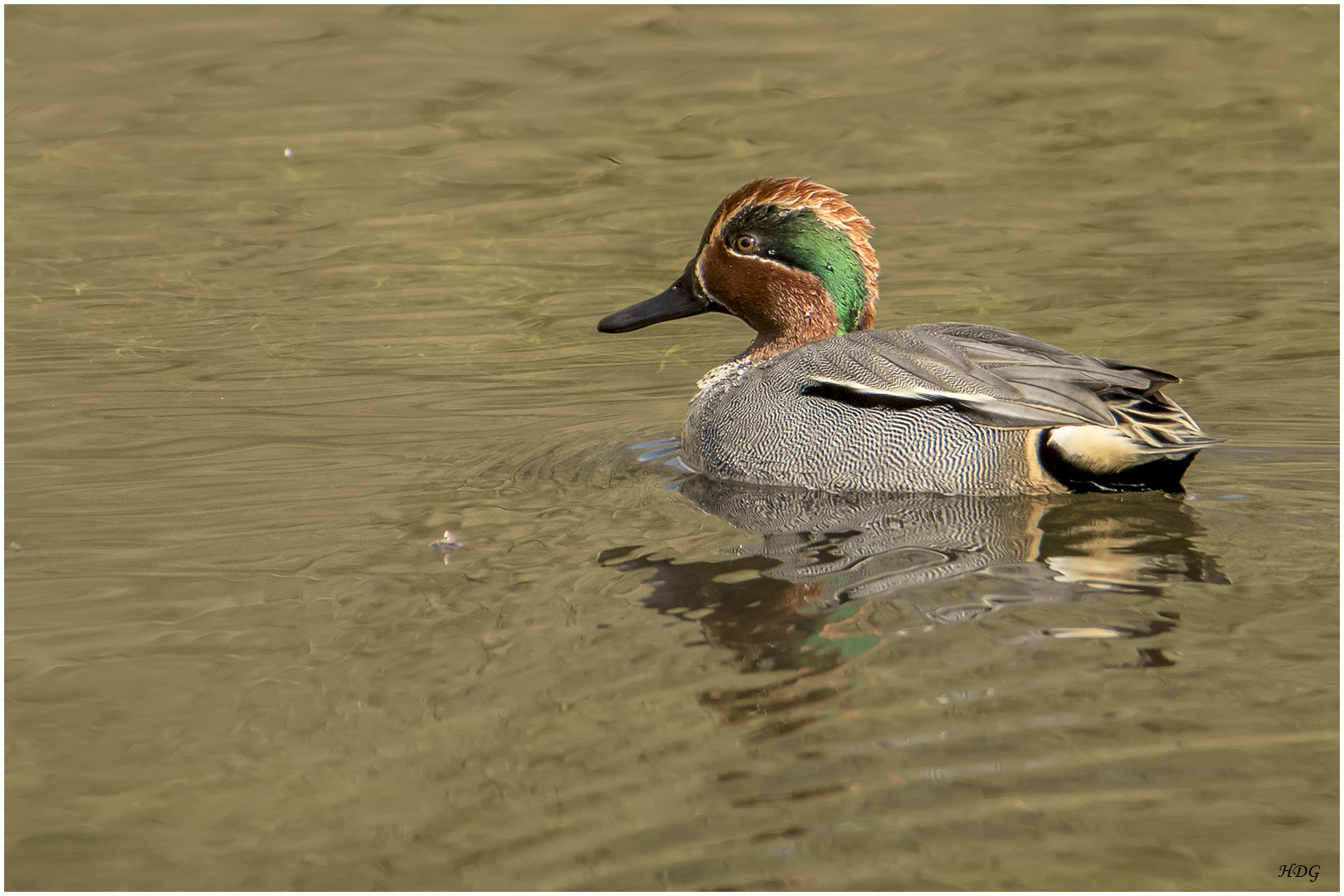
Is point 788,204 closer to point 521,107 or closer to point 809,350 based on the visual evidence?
point 809,350

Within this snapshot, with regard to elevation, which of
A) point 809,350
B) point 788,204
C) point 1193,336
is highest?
point 788,204

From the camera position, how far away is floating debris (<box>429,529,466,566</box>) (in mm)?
5746

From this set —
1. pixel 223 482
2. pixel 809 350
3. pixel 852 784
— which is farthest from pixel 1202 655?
pixel 223 482

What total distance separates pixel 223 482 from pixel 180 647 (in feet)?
6.07

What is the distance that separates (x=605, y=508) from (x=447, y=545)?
2.45ft

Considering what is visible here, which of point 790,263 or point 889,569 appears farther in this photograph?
point 790,263

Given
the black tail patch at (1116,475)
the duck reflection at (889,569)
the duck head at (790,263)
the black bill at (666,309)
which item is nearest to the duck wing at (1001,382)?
the black tail patch at (1116,475)

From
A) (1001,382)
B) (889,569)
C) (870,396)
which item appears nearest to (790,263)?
(870,396)

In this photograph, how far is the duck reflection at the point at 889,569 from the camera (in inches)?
187

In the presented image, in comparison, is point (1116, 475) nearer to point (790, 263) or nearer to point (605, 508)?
point (790, 263)

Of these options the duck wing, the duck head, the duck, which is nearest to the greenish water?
the duck

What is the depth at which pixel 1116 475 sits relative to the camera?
5984 millimetres

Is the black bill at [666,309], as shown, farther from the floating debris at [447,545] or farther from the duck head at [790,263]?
the floating debris at [447,545]

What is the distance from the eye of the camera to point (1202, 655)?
14.9ft
